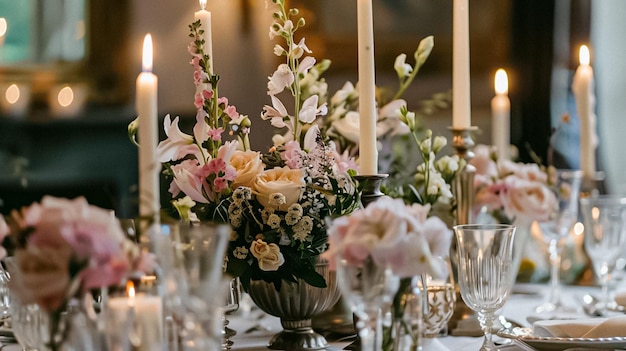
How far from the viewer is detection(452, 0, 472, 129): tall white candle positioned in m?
1.55

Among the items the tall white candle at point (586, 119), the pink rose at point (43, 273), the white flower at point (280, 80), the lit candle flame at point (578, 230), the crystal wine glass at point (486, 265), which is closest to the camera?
the pink rose at point (43, 273)

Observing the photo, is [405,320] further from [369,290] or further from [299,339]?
[299,339]

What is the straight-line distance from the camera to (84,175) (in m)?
2.84

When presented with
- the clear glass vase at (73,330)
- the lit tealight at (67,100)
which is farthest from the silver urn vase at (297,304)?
the lit tealight at (67,100)

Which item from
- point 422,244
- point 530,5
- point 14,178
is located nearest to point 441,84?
point 530,5

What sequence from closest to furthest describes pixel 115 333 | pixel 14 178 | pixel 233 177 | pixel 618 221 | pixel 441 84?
pixel 115 333 → pixel 233 177 → pixel 618 221 → pixel 14 178 → pixel 441 84

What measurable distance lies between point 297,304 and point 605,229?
74cm

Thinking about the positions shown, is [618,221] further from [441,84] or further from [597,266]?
[441,84]

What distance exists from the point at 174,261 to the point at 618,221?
112 centimetres

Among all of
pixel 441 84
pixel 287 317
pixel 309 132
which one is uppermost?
pixel 441 84

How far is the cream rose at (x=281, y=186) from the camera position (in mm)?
1296

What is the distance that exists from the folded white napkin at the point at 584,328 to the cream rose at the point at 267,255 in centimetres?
38

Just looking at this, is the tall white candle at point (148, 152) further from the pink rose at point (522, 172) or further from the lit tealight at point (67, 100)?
the lit tealight at point (67, 100)

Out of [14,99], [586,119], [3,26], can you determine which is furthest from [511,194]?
[3,26]
